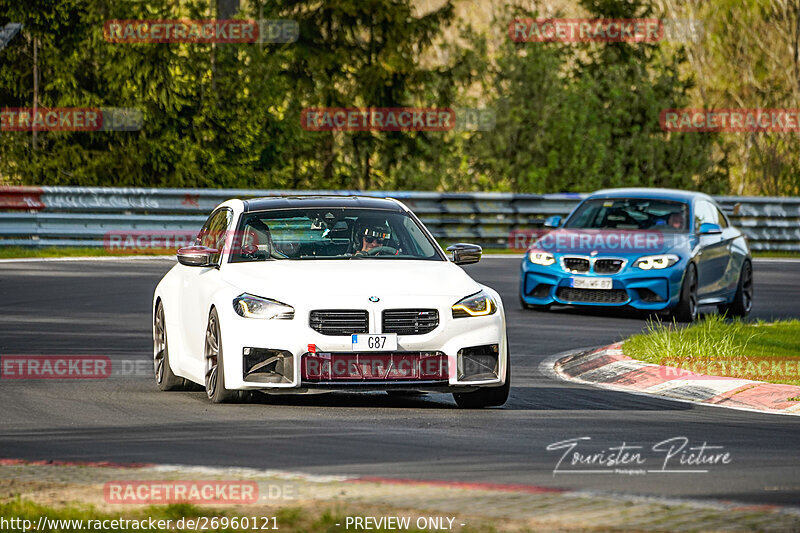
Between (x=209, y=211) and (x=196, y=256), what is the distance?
1803cm

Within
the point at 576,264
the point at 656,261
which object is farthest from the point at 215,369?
the point at 656,261

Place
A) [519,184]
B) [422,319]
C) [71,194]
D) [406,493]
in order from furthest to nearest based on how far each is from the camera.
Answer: [519,184]
[71,194]
[422,319]
[406,493]

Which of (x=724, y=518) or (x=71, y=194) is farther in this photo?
(x=71, y=194)

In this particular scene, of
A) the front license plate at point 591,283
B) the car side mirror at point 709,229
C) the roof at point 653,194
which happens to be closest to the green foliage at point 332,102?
the roof at point 653,194

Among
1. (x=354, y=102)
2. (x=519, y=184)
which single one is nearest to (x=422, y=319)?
(x=519, y=184)

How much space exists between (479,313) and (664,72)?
3344cm

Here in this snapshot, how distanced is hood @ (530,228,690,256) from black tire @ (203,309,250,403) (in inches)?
355

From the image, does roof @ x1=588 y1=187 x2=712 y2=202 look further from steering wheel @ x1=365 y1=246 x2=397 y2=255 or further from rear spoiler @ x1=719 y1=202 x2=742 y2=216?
rear spoiler @ x1=719 y1=202 x2=742 y2=216

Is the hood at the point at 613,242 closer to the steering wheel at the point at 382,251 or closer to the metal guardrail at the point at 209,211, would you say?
the metal guardrail at the point at 209,211

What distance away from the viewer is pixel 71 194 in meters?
29.2

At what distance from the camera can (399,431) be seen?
1043cm

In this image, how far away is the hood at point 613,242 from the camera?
20016mm

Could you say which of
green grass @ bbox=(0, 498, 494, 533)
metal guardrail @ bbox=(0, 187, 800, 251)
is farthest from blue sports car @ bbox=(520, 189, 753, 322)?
green grass @ bbox=(0, 498, 494, 533)

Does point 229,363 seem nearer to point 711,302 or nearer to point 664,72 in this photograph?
point 711,302
